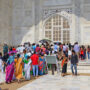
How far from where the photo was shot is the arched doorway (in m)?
18.0

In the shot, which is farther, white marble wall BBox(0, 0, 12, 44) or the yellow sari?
white marble wall BBox(0, 0, 12, 44)

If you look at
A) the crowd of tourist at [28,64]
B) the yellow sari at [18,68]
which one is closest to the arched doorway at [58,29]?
the crowd of tourist at [28,64]

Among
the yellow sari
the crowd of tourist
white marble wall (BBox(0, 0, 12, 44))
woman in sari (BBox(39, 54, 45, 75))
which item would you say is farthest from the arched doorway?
the yellow sari

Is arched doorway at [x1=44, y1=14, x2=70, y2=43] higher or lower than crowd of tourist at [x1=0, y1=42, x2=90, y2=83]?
higher

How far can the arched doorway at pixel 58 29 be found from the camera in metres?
18.0

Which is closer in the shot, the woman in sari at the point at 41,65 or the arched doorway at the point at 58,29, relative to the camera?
the woman in sari at the point at 41,65

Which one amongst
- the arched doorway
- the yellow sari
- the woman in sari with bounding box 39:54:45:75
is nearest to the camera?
the yellow sari

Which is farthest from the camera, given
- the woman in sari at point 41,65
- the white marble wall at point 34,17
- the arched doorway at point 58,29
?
the arched doorway at point 58,29

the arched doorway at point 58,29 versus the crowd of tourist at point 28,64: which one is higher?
the arched doorway at point 58,29

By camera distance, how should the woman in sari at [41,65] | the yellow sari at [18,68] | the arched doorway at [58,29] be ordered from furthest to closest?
the arched doorway at [58,29] < the woman in sari at [41,65] < the yellow sari at [18,68]

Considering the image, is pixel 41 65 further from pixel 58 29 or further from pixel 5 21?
pixel 5 21

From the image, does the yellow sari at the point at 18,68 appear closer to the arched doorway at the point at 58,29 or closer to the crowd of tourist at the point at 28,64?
the crowd of tourist at the point at 28,64

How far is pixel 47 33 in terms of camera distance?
18.6m

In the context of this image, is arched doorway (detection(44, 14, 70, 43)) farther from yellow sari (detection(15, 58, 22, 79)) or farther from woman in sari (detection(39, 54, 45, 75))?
yellow sari (detection(15, 58, 22, 79))
